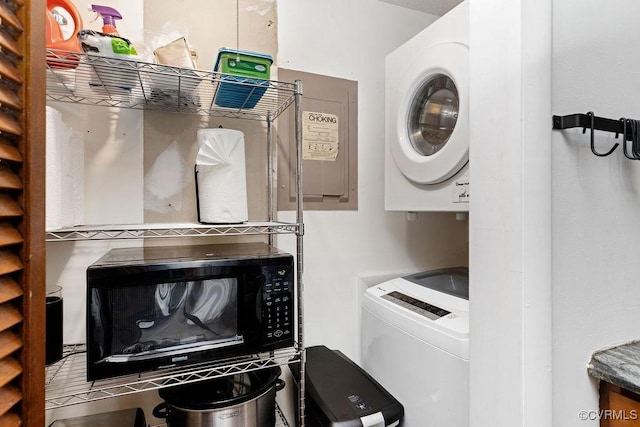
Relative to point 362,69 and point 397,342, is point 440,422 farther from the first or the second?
point 362,69

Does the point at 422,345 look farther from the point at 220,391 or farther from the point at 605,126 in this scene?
the point at 605,126

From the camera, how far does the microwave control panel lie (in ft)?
3.35

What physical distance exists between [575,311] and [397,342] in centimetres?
58

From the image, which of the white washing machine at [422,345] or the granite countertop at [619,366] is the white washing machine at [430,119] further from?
the granite countertop at [619,366]

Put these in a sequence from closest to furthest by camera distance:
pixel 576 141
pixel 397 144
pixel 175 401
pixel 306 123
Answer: pixel 576 141
pixel 175 401
pixel 397 144
pixel 306 123

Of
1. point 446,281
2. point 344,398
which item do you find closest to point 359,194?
point 446,281

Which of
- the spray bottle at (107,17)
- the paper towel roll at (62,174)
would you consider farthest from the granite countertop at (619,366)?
the spray bottle at (107,17)

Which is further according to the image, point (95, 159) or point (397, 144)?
point (397, 144)

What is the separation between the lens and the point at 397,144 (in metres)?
1.41

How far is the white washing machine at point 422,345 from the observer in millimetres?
1010

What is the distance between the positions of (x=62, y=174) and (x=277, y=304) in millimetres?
694

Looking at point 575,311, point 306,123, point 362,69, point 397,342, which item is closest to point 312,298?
point 397,342

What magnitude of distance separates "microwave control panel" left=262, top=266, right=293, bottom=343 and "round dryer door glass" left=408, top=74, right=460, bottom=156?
0.73m

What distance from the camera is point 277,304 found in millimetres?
1030
